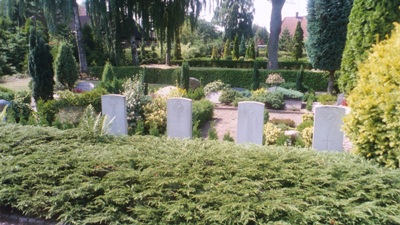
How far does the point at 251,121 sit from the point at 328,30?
35.3ft

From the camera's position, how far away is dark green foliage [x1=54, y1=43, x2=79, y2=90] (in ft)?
47.5

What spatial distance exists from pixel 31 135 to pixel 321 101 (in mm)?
11290

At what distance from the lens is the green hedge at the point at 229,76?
17.8 metres

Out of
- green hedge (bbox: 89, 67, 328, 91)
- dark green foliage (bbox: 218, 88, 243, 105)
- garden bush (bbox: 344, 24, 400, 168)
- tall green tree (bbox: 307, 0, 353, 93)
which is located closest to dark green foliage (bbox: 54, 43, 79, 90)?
green hedge (bbox: 89, 67, 328, 91)

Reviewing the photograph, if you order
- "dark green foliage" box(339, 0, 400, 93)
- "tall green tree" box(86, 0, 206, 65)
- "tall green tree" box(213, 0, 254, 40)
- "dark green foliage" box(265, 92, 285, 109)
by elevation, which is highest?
"tall green tree" box(213, 0, 254, 40)

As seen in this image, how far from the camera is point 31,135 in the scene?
3973 millimetres

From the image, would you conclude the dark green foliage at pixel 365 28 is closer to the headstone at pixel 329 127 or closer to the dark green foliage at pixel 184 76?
the headstone at pixel 329 127

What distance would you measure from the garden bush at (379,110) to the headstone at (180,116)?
2773mm

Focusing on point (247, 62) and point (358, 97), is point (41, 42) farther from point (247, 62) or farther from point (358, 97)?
point (247, 62)

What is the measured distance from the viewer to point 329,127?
4746 millimetres

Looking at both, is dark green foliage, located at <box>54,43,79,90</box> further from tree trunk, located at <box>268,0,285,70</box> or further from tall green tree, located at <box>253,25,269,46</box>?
tall green tree, located at <box>253,25,269,46</box>

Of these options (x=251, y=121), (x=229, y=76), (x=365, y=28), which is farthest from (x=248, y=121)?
(x=229, y=76)

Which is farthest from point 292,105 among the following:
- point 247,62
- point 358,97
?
point 247,62

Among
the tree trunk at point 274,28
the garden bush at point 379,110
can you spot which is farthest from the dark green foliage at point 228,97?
the garden bush at point 379,110
